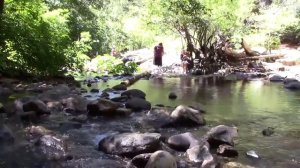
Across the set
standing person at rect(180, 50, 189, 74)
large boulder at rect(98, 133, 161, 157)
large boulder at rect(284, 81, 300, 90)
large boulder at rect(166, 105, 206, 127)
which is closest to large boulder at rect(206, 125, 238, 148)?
large boulder at rect(98, 133, 161, 157)

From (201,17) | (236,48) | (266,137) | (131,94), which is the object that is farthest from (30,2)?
(236,48)

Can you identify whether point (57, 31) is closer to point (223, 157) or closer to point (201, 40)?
point (201, 40)

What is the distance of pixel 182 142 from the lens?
6219mm

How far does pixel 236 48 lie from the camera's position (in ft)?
76.8

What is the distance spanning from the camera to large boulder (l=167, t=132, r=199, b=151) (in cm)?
616

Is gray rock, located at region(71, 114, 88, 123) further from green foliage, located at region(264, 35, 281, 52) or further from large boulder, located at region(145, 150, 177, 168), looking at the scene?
green foliage, located at region(264, 35, 281, 52)

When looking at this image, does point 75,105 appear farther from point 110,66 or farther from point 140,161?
point 110,66

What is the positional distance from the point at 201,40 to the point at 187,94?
836 centimetres

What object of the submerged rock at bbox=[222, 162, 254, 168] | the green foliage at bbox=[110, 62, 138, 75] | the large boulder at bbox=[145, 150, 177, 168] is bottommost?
the submerged rock at bbox=[222, 162, 254, 168]

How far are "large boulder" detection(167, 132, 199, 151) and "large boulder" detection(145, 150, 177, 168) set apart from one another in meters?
0.95

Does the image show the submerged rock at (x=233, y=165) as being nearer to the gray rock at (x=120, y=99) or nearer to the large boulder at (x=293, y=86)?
the gray rock at (x=120, y=99)

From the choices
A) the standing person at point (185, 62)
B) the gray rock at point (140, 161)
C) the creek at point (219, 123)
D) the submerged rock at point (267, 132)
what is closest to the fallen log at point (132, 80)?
the creek at point (219, 123)

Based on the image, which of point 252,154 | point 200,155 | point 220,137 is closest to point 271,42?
point 220,137

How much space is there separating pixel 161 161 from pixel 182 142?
1.21 metres
